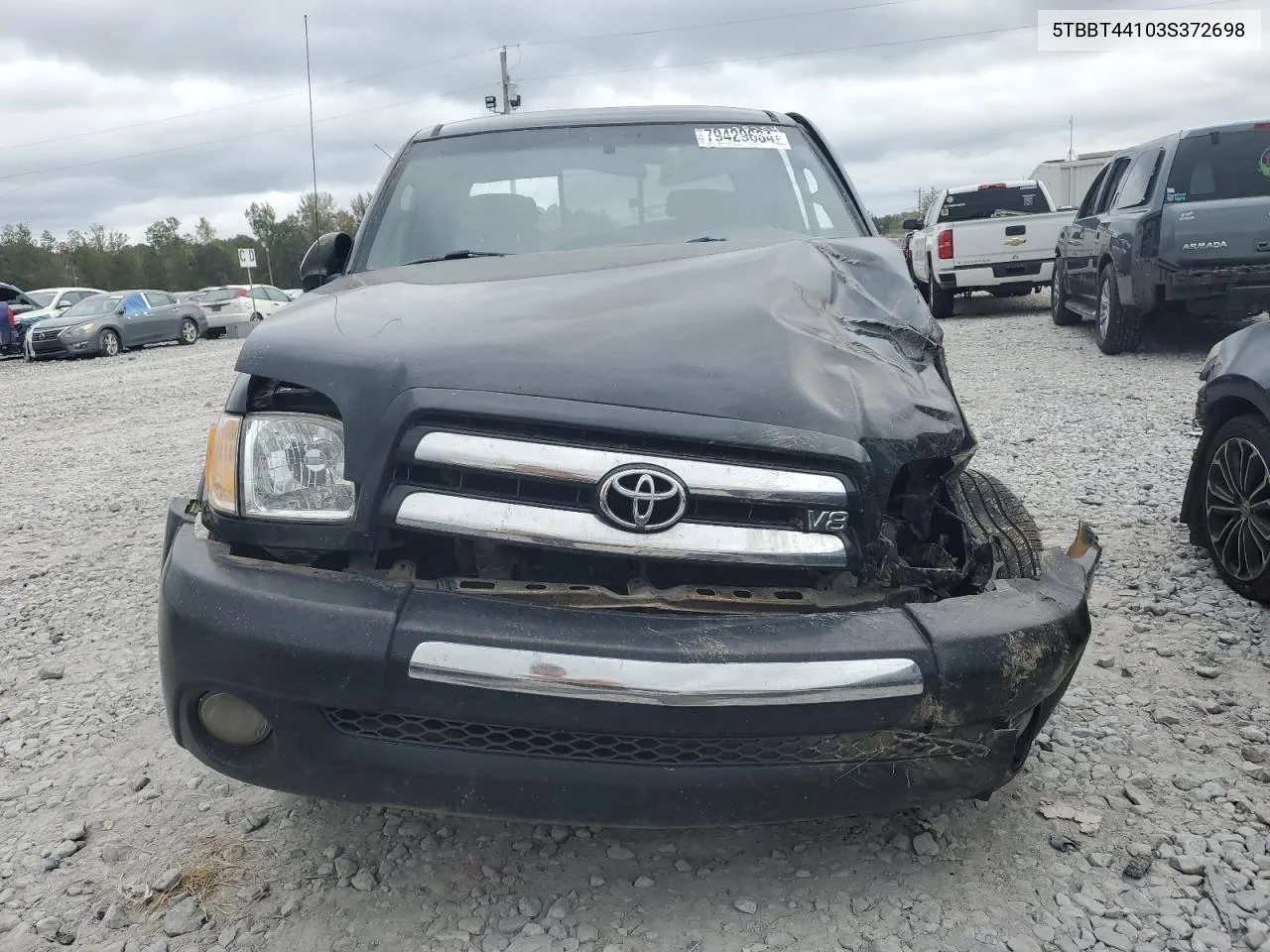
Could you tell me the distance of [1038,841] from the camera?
2.31 meters

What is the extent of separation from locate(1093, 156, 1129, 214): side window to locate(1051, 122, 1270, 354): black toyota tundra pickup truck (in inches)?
11.5

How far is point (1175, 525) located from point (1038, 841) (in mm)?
2824

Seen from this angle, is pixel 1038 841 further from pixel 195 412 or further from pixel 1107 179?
pixel 195 412

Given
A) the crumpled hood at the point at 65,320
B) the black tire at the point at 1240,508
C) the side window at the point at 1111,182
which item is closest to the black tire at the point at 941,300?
the side window at the point at 1111,182

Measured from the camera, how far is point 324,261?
3.56 metres

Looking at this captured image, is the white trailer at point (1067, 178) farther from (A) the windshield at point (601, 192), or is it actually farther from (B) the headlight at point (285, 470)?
(B) the headlight at point (285, 470)

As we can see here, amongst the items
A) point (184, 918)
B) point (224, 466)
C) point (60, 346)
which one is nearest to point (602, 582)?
point (224, 466)

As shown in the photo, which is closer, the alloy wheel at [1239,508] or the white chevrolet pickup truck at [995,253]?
the alloy wheel at [1239,508]

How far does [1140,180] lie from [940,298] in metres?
5.36

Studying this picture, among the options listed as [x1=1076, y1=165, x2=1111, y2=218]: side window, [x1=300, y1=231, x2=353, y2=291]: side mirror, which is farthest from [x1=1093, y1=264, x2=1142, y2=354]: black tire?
[x1=300, y1=231, x2=353, y2=291]: side mirror

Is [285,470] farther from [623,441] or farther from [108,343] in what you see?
[108,343]

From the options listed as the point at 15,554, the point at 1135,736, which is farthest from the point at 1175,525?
the point at 15,554

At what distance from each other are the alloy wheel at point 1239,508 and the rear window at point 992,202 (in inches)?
482

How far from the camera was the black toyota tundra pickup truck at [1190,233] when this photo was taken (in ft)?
25.3
